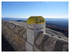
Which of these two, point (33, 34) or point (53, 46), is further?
point (33, 34)

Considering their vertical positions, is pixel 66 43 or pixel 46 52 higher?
pixel 66 43

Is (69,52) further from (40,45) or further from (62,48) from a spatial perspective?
(40,45)

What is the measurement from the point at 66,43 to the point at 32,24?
30.6 inches

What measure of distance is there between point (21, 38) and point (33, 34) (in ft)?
2.40

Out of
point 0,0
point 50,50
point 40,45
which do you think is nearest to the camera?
point 50,50

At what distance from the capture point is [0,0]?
2.67 metres

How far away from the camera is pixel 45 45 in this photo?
2191 millimetres

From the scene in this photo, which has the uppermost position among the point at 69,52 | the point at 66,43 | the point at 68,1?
the point at 68,1

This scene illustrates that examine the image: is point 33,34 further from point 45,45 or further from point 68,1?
point 68,1

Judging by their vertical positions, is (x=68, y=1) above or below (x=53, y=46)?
above

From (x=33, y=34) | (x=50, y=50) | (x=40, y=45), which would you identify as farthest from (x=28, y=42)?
(x=50, y=50)

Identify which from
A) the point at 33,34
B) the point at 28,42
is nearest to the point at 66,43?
the point at 33,34

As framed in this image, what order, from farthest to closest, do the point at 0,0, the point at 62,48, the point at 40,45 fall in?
the point at 0,0 < the point at 40,45 < the point at 62,48

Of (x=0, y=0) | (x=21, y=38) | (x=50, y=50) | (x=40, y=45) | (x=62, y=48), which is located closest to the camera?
(x=62, y=48)
